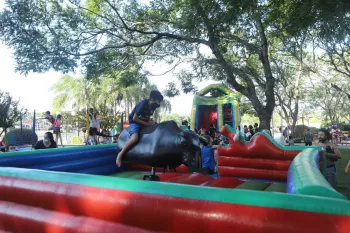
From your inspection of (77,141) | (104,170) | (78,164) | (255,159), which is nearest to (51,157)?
(78,164)

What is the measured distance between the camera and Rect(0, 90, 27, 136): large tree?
37.0ft

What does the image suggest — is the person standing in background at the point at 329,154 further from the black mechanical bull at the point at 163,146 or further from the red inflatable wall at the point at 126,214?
the red inflatable wall at the point at 126,214

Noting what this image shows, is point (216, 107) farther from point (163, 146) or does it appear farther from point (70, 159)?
point (163, 146)

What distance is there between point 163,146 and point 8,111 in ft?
35.9

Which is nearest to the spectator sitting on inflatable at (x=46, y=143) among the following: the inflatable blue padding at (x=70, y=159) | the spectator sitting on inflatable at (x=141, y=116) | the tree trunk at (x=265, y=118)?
the inflatable blue padding at (x=70, y=159)

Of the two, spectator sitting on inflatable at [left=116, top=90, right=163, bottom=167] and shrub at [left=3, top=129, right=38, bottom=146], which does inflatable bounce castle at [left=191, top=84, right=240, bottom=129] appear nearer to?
shrub at [left=3, top=129, right=38, bottom=146]

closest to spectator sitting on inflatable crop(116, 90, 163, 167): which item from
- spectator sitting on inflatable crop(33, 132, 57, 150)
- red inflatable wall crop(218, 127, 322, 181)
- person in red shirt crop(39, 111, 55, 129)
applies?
red inflatable wall crop(218, 127, 322, 181)

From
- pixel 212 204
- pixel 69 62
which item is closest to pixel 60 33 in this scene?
pixel 69 62

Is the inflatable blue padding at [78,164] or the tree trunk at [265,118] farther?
the tree trunk at [265,118]

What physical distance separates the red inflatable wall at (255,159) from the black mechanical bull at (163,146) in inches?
87.5

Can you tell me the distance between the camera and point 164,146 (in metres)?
2.94

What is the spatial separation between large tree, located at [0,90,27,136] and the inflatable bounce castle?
8.35 metres

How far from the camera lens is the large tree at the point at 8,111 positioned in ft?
37.0

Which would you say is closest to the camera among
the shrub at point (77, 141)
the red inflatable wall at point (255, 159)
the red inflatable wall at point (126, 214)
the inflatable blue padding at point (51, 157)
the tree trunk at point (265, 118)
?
the red inflatable wall at point (126, 214)
